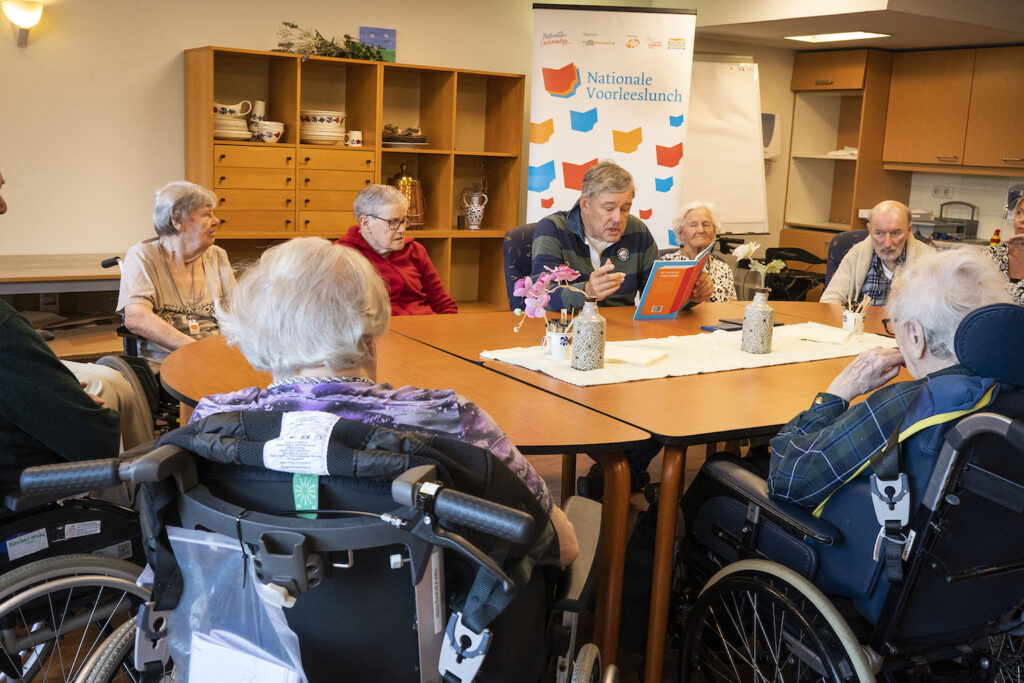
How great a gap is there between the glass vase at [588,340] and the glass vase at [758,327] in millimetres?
557

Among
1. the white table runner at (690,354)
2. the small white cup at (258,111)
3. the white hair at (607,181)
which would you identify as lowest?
the white table runner at (690,354)

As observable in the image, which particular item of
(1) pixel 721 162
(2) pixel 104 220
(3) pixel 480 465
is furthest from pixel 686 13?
(3) pixel 480 465

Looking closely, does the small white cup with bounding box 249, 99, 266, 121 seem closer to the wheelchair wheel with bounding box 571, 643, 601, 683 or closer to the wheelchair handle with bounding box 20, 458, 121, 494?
the wheelchair wheel with bounding box 571, 643, 601, 683

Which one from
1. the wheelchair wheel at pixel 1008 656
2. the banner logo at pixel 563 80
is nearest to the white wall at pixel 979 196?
the banner logo at pixel 563 80

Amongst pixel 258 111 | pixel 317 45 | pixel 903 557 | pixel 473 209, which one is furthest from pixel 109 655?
pixel 473 209

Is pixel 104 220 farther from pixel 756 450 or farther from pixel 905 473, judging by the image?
pixel 905 473

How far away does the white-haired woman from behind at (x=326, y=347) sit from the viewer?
51.0 inches

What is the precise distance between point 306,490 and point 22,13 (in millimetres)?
4396

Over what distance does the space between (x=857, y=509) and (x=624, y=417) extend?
0.58m

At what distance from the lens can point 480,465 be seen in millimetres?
1200

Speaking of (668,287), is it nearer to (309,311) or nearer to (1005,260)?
(1005,260)

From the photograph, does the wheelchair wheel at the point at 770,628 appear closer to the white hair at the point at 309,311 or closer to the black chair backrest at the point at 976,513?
the black chair backrest at the point at 976,513

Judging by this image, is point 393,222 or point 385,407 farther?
point 393,222

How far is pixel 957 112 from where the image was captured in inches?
253
